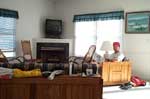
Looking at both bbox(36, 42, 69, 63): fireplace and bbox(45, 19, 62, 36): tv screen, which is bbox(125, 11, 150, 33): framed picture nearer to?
bbox(36, 42, 69, 63): fireplace

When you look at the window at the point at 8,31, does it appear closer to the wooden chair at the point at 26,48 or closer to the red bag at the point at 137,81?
the wooden chair at the point at 26,48

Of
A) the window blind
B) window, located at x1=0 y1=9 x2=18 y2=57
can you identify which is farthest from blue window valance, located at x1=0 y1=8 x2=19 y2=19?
the window blind

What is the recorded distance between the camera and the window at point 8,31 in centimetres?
704

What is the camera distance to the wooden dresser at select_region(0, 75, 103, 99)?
3.19 metres

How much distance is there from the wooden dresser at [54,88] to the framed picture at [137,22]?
12.8ft

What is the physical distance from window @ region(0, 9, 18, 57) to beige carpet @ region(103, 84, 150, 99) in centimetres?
311

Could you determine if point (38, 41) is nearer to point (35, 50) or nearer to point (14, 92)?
point (35, 50)

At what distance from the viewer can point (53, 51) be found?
25.8 ft

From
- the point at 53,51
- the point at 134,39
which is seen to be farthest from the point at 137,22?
the point at 53,51

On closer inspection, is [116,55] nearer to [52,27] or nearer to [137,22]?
[137,22]

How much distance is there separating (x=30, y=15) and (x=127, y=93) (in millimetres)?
4059

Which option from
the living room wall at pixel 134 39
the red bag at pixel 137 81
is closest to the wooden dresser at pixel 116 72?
the red bag at pixel 137 81

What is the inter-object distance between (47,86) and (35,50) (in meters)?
4.63

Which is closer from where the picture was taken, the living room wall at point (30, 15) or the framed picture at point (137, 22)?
the framed picture at point (137, 22)
